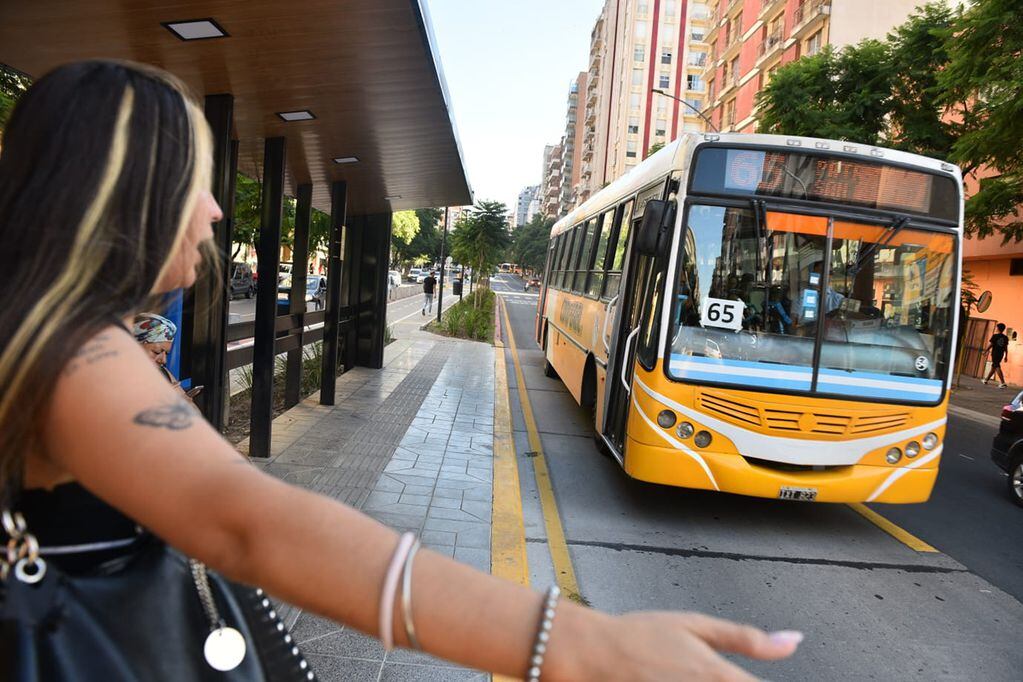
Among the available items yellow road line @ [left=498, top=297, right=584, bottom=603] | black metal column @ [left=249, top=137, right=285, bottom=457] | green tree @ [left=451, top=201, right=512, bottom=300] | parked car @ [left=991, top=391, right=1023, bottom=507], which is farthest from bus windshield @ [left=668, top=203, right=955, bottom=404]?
green tree @ [left=451, top=201, right=512, bottom=300]

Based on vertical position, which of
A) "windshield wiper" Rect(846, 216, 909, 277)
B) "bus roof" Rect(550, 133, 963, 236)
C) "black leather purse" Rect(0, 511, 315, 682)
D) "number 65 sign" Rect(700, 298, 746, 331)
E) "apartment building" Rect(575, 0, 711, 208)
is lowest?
"black leather purse" Rect(0, 511, 315, 682)

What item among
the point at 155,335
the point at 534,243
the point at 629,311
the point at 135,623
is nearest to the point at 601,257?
the point at 629,311

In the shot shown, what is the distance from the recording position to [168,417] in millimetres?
922

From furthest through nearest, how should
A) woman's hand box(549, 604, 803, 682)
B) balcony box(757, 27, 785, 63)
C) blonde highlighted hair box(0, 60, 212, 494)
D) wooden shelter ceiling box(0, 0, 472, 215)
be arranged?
balcony box(757, 27, 785, 63) → wooden shelter ceiling box(0, 0, 472, 215) → blonde highlighted hair box(0, 60, 212, 494) → woman's hand box(549, 604, 803, 682)

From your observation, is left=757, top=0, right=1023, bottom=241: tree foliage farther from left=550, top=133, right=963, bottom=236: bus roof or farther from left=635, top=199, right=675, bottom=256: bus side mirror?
left=635, top=199, right=675, bottom=256: bus side mirror

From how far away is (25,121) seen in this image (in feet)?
3.43

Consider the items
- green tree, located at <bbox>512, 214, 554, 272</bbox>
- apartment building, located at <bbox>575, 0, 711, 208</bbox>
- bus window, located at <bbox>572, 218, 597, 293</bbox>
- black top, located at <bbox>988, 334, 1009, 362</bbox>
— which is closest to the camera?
bus window, located at <bbox>572, 218, 597, 293</bbox>

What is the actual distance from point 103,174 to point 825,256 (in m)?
5.88

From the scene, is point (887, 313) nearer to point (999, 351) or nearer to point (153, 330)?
point (153, 330)

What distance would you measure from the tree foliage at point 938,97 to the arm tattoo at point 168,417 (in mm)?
12617

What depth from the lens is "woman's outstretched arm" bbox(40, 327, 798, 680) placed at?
840 mm

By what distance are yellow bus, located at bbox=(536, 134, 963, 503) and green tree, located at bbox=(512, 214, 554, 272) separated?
9900 cm

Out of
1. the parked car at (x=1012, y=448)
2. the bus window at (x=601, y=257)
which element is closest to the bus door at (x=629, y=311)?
the bus window at (x=601, y=257)

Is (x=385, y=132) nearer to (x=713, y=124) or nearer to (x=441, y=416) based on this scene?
(x=441, y=416)
